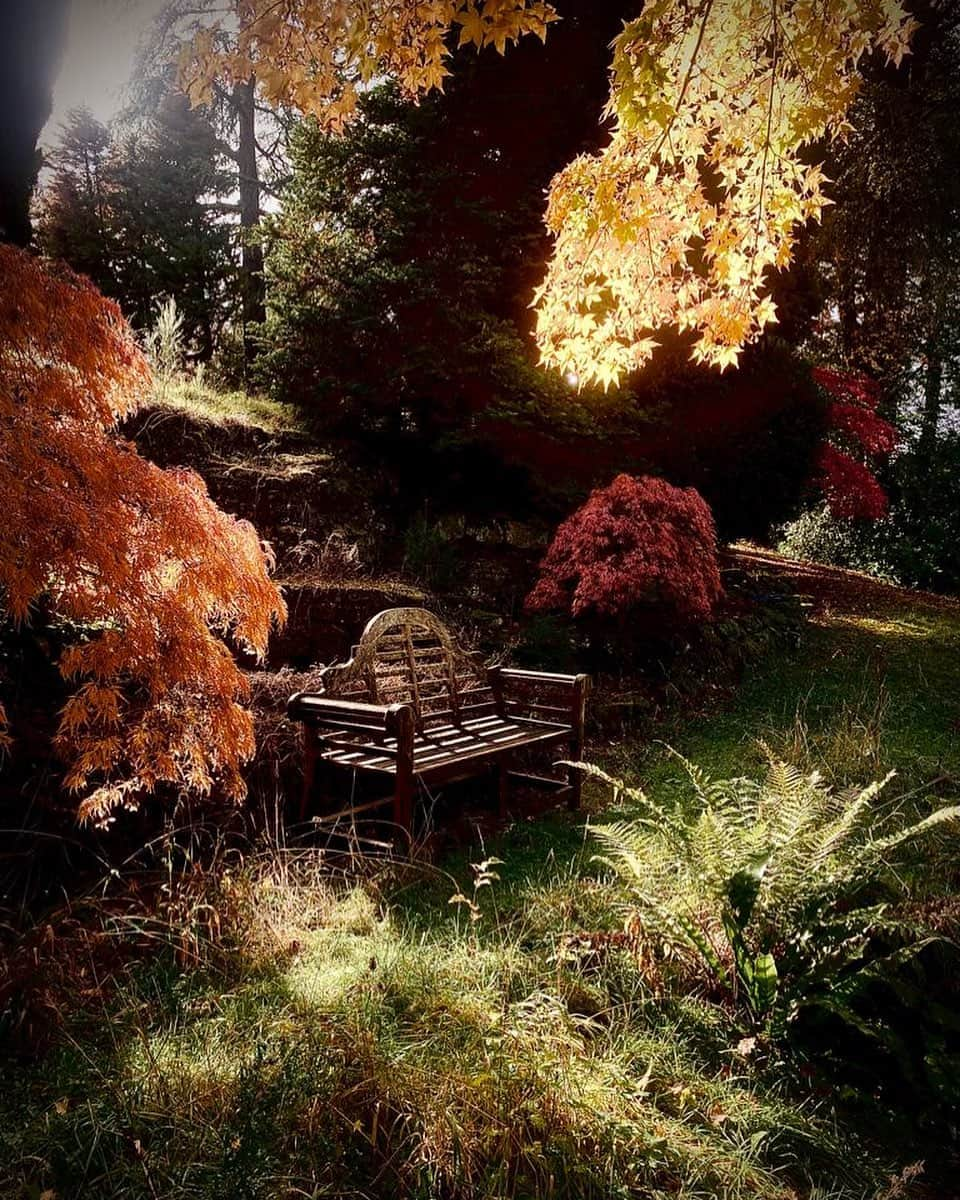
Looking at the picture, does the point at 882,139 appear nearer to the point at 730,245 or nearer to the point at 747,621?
the point at 747,621

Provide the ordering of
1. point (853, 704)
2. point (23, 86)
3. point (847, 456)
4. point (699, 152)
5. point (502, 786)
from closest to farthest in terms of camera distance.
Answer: point (699, 152) → point (23, 86) → point (502, 786) → point (853, 704) → point (847, 456)

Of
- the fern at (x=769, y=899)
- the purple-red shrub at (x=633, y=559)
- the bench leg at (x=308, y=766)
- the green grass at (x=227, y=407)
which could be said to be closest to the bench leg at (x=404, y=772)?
the bench leg at (x=308, y=766)

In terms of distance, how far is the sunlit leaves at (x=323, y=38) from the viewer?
2969 mm

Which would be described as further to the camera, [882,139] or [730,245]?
[882,139]

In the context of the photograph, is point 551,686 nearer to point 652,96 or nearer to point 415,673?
point 415,673

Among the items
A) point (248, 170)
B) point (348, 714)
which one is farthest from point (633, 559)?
point (248, 170)

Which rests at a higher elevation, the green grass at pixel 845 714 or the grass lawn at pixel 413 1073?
the green grass at pixel 845 714

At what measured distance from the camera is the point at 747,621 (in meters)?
8.59

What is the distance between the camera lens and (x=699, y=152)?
3676mm

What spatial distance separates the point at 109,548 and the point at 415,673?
7.70 feet

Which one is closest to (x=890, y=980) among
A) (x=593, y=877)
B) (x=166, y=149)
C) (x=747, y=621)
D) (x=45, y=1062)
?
(x=593, y=877)

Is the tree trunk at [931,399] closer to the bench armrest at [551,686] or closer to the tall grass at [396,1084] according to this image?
the bench armrest at [551,686]

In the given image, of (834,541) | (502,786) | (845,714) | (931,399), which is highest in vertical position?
(931,399)

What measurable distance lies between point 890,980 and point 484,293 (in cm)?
759
